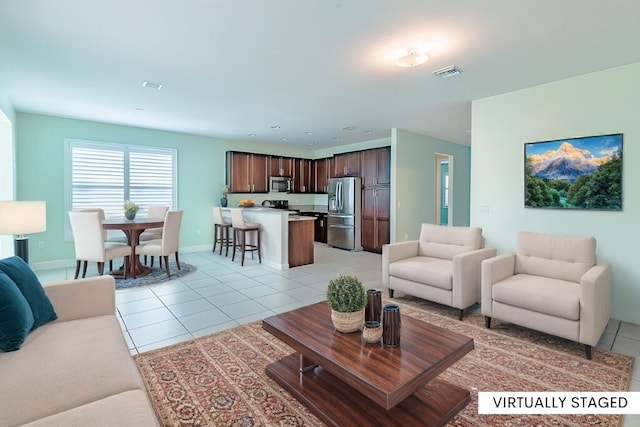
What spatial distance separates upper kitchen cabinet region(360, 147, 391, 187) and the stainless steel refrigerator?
0.81ft

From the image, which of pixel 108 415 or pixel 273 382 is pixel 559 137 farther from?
pixel 108 415

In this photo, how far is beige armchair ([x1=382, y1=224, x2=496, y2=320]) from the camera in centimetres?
326

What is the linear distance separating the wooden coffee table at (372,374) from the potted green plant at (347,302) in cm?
6

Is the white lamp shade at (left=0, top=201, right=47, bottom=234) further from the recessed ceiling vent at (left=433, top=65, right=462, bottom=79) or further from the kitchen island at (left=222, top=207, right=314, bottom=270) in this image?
the recessed ceiling vent at (left=433, top=65, right=462, bottom=79)

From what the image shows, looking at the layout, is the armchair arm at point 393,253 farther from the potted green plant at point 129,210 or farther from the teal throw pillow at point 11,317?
the potted green plant at point 129,210

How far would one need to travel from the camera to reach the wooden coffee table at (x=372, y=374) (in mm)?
1491

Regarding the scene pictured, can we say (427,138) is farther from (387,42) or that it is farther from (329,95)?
(387,42)

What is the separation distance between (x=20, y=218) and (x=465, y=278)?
4.07 m

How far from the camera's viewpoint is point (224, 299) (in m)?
3.84

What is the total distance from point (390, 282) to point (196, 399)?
253cm

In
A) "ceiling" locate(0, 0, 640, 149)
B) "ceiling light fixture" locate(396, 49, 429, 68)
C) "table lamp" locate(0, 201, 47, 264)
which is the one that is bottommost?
"table lamp" locate(0, 201, 47, 264)

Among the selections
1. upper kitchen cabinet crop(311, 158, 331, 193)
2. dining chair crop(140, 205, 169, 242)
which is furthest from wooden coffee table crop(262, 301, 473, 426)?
upper kitchen cabinet crop(311, 158, 331, 193)

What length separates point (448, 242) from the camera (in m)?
3.97

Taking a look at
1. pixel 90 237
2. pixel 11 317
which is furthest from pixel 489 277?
pixel 90 237
